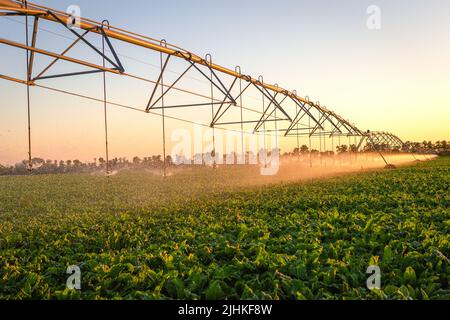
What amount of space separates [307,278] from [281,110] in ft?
44.8

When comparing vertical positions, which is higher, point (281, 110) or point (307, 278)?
point (281, 110)

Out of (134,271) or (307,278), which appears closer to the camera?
(307,278)

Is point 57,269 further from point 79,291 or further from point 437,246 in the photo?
point 437,246

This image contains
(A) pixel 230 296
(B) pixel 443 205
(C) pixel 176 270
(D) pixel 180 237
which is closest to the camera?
(A) pixel 230 296

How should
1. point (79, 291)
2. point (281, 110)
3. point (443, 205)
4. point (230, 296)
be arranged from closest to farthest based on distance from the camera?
1. point (230, 296)
2. point (79, 291)
3. point (443, 205)
4. point (281, 110)

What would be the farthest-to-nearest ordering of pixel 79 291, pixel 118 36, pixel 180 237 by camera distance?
pixel 118 36
pixel 180 237
pixel 79 291

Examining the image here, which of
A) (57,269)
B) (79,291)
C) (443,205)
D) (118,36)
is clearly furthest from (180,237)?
(443,205)

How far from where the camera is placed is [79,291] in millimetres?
5242

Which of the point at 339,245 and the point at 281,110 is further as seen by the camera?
the point at 281,110

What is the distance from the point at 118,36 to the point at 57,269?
251 inches

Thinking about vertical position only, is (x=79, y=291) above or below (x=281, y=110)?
below


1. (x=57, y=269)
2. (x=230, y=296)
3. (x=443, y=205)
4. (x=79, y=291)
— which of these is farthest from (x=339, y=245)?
(x=443, y=205)
